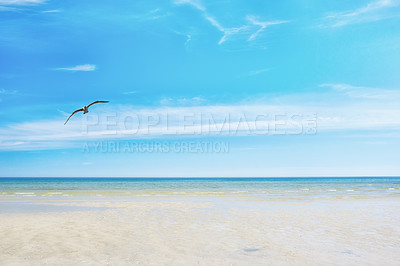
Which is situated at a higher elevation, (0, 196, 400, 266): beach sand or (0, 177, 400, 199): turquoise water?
(0, 196, 400, 266): beach sand

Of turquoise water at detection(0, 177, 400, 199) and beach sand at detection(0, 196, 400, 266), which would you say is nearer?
beach sand at detection(0, 196, 400, 266)

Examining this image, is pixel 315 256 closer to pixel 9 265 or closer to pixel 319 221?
pixel 319 221

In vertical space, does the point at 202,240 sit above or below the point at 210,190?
above

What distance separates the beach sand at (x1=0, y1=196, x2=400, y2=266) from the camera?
8.32 metres

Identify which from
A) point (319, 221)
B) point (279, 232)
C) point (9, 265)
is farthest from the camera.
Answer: point (319, 221)

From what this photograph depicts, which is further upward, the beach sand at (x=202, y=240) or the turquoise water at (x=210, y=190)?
the beach sand at (x=202, y=240)

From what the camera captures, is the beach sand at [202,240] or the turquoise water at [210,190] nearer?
the beach sand at [202,240]

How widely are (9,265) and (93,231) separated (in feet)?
13.8

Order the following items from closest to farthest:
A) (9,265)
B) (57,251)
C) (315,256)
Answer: (9,265), (315,256), (57,251)

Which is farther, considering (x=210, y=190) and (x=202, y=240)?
(x=210, y=190)

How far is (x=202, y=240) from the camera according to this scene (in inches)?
408

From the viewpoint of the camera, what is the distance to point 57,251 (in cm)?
913

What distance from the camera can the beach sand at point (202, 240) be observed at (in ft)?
27.3

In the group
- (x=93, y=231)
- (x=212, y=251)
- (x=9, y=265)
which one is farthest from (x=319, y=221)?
(x=9, y=265)
